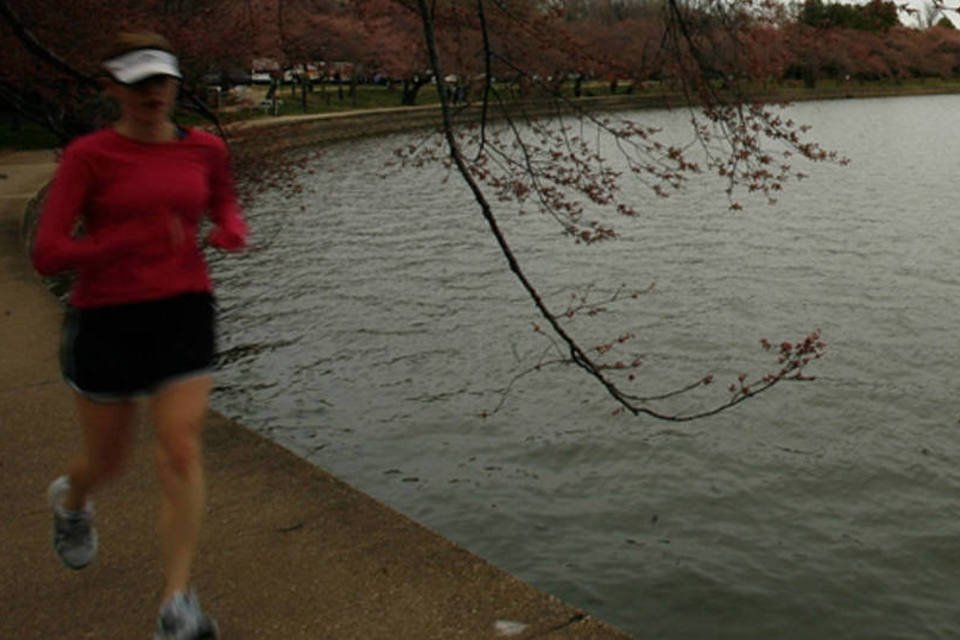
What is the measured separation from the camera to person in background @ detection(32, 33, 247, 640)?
3010 millimetres

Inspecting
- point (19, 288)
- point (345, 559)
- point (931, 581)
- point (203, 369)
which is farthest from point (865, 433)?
point (19, 288)

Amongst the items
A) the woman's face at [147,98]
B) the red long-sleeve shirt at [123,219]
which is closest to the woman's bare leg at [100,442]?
the red long-sleeve shirt at [123,219]

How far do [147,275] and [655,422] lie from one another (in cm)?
677

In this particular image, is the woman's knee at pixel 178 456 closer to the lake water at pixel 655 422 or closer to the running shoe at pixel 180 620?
the running shoe at pixel 180 620

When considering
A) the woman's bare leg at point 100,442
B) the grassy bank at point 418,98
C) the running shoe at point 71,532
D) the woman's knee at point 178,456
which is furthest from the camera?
the grassy bank at point 418,98

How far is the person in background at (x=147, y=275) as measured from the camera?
3.01 meters

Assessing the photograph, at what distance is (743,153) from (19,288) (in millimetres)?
8335

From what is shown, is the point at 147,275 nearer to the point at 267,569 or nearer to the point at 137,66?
the point at 137,66

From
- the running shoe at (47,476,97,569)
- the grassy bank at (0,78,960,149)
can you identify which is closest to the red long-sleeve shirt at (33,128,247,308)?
the running shoe at (47,476,97,569)

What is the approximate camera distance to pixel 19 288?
11.0 meters

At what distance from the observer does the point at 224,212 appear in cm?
339

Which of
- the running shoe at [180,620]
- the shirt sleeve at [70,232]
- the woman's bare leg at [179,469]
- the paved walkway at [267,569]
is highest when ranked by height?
the shirt sleeve at [70,232]

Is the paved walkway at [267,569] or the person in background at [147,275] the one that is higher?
the person in background at [147,275]

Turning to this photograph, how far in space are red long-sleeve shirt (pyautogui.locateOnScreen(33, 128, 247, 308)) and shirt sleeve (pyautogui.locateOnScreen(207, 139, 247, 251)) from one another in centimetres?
14
